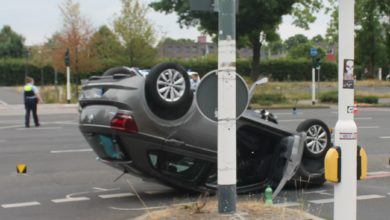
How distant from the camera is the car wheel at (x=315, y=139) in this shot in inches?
365

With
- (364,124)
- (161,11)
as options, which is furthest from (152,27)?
(364,124)

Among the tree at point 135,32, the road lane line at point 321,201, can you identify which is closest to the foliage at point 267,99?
the tree at point 135,32

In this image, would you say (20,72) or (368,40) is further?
(20,72)

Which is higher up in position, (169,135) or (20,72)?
(20,72)

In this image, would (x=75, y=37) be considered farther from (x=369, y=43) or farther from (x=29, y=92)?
(x=369, y=43)

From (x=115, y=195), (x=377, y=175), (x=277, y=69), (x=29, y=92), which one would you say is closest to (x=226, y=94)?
(x=115, y=195)

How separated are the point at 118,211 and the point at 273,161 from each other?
2.42 meters

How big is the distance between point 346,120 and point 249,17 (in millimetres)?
32337

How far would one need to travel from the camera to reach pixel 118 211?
25.9 ft

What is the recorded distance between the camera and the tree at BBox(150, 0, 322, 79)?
3662 centimetres

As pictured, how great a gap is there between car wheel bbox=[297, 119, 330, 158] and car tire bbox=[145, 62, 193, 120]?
7.39 feet

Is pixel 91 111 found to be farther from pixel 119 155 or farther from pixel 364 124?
pixel 364 124

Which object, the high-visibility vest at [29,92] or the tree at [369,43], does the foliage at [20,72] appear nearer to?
the tree at [369,43]

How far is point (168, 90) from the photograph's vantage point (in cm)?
773
